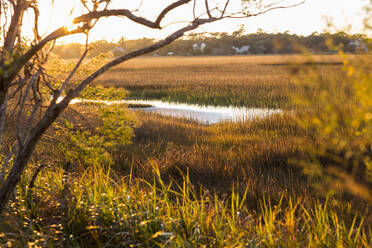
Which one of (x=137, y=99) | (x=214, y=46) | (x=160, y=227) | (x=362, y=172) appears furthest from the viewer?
(x=214, y=46)

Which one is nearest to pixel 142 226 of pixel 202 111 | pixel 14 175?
pixel 14 175

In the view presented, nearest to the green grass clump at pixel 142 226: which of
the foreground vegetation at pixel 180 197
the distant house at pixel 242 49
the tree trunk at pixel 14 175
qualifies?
the foreground vegetation at pixel 180 197

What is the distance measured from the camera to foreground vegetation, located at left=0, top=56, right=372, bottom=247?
105 inches

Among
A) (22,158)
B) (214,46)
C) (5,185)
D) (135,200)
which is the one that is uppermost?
(214,46)

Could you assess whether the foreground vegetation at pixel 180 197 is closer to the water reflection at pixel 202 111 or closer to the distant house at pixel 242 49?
the water reflection at pixel 202 111

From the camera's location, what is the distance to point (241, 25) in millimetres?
2877

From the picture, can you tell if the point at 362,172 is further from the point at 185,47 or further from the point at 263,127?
the point at 185,47

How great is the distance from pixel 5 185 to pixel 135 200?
3.53ft

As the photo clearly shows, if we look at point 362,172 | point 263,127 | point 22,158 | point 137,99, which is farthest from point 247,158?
point 137,99

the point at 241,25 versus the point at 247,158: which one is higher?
the point at 241,25

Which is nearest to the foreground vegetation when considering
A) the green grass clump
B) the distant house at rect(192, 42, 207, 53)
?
the green grass clump

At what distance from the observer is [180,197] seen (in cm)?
435

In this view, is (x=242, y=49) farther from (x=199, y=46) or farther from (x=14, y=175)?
(x=14, y=175)

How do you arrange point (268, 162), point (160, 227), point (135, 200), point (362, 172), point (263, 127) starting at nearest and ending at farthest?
point (160, 227), point (135, 200), point (362, 172), point (268, 162), point (263, 127)
